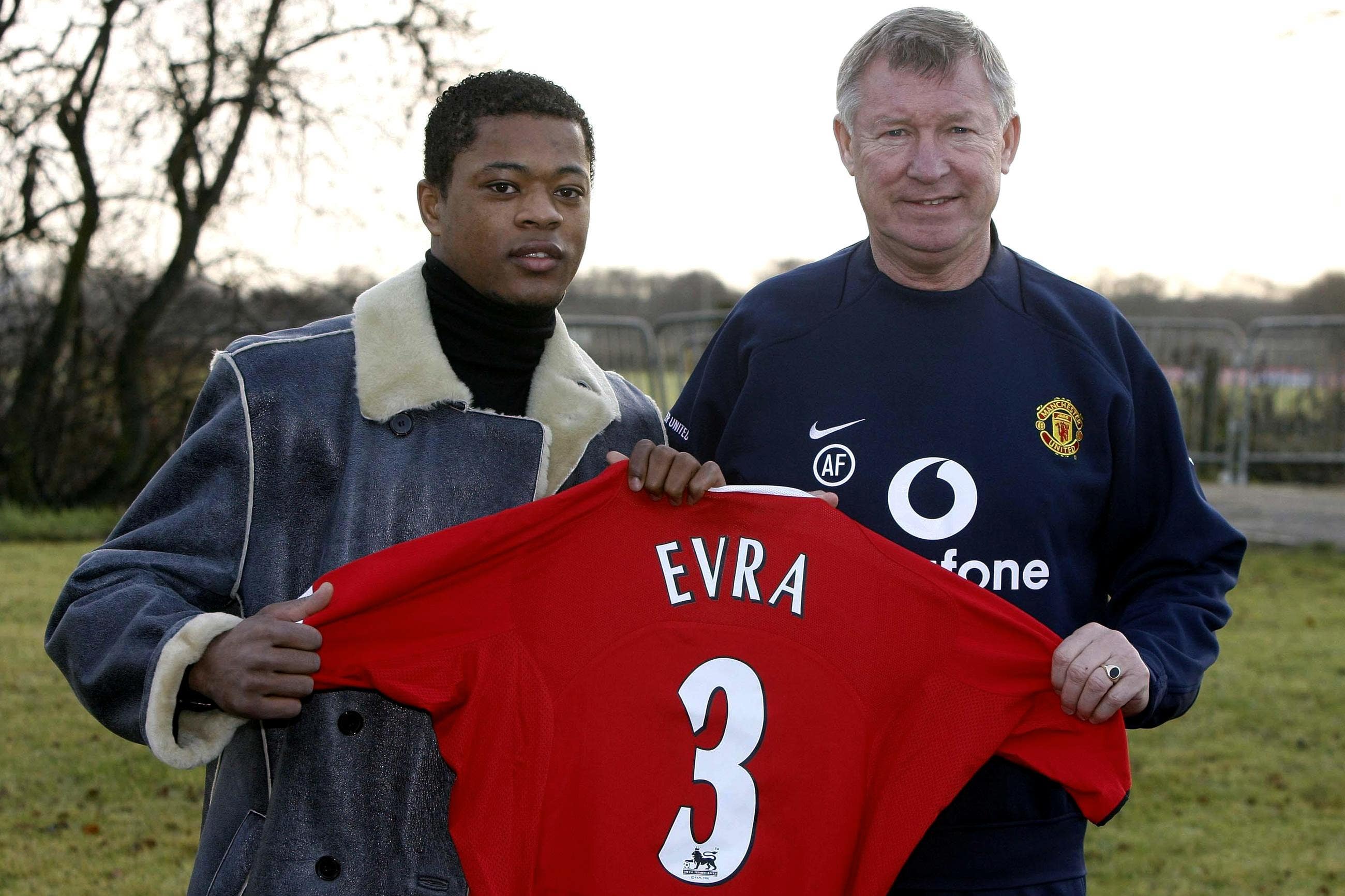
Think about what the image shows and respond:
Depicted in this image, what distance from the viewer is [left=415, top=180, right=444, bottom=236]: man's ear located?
8.29 ft

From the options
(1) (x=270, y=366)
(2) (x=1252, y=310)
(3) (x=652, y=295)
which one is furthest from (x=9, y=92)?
(2) (x=1252, y=310)

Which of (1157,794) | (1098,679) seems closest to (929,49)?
(1098,679)

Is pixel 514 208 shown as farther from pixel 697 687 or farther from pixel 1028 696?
pixel 1028 696

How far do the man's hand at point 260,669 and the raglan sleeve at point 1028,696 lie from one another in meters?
1.21

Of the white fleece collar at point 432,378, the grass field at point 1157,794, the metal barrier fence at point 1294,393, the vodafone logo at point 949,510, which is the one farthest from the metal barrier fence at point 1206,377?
the white fleece collar at point 432,378

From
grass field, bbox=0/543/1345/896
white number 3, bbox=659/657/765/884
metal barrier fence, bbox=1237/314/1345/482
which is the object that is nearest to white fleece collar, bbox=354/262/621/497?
white number 3, bbox=659/657/765/884

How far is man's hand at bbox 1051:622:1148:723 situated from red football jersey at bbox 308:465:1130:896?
48mm

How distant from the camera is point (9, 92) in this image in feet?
40.9

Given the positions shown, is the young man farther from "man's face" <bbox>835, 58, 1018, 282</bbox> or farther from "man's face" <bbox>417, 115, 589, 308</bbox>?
"man's face" <bbox>835, 58, 1018, 282</bbox>

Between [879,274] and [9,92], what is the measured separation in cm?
1274

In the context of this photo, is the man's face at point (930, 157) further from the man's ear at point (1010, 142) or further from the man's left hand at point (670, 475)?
the man's left hand at point (670, 475)

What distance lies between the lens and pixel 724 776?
2.27 metres

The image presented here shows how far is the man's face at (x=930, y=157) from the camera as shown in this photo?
2.47 metres

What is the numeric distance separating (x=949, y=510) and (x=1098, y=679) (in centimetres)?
43
